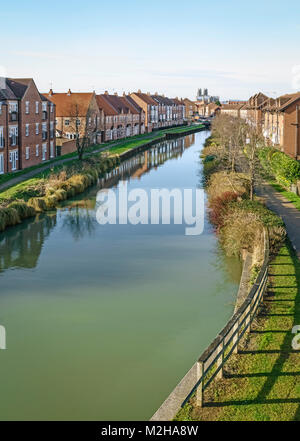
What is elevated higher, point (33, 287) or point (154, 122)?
point (154, 122)

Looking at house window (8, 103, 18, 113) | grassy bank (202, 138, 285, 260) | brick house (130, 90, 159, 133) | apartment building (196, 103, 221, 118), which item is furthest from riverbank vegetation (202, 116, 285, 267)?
apartment building (196, 103, 221, 118)

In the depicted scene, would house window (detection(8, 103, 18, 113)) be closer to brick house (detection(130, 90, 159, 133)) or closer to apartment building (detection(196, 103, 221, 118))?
brick house (detection(130, 90, 159, 133))

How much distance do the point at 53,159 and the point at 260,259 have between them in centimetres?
3037

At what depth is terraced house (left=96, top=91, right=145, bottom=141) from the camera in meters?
67.4

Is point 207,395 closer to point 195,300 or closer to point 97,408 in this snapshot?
point 97,408

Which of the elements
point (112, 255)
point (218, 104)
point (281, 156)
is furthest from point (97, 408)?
point (218, 104)

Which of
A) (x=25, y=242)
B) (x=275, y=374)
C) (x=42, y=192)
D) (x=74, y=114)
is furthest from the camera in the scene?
(x=74, y=114)

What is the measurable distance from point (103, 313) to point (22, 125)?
25.8 meters

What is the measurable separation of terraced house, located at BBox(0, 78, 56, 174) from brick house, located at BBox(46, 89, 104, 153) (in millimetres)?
10183

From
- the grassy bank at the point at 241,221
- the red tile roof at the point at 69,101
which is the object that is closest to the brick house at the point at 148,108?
the red tile roof at the point at 69,101

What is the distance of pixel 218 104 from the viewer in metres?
179

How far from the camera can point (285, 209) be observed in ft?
79.0

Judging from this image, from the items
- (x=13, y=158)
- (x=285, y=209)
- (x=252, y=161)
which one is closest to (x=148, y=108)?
(x=13, y=158)

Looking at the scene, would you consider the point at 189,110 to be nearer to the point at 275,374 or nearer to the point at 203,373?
the point at 275,374
